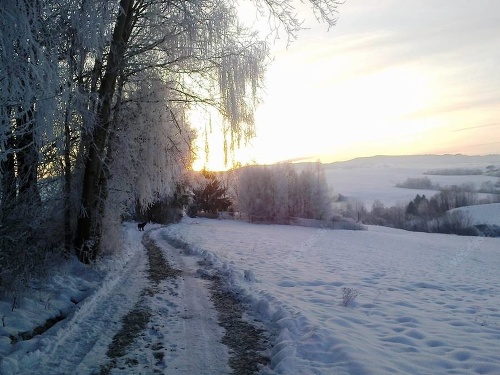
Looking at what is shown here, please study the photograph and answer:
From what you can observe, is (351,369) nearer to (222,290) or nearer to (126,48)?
(222,290)

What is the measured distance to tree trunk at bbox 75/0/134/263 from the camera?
9.98 m

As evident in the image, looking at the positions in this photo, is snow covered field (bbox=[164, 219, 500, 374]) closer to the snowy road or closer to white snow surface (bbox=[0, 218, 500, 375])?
white snow surface (bbox=[0, 218, 500, 375])

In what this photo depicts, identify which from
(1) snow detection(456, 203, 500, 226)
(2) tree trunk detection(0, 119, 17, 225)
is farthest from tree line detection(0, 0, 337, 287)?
(1) snow detection(456, 203, 500, 226)

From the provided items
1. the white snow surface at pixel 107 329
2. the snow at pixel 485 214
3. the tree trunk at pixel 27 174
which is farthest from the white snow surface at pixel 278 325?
the snow at pixel 485 214

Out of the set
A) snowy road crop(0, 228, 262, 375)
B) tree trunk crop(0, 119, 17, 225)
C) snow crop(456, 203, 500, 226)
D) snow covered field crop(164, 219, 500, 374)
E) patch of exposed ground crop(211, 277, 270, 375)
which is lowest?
snow crop(456, 203, 500, 226)

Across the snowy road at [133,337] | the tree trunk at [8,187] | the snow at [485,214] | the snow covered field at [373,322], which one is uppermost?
the tree trunk at [8,187]

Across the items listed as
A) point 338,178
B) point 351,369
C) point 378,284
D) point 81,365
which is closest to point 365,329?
point 351,369

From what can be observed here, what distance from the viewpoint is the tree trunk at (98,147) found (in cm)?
998

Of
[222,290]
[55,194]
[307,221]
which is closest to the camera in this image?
[222,290]

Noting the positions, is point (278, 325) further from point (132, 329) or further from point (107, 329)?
point (107, 329)

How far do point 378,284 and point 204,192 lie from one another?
58.2 meters

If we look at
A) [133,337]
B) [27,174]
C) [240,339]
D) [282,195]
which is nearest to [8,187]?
[27,174]

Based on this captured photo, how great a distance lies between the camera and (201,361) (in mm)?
4992

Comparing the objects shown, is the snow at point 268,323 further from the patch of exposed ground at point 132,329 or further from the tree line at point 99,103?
the tree line at point 99,103
